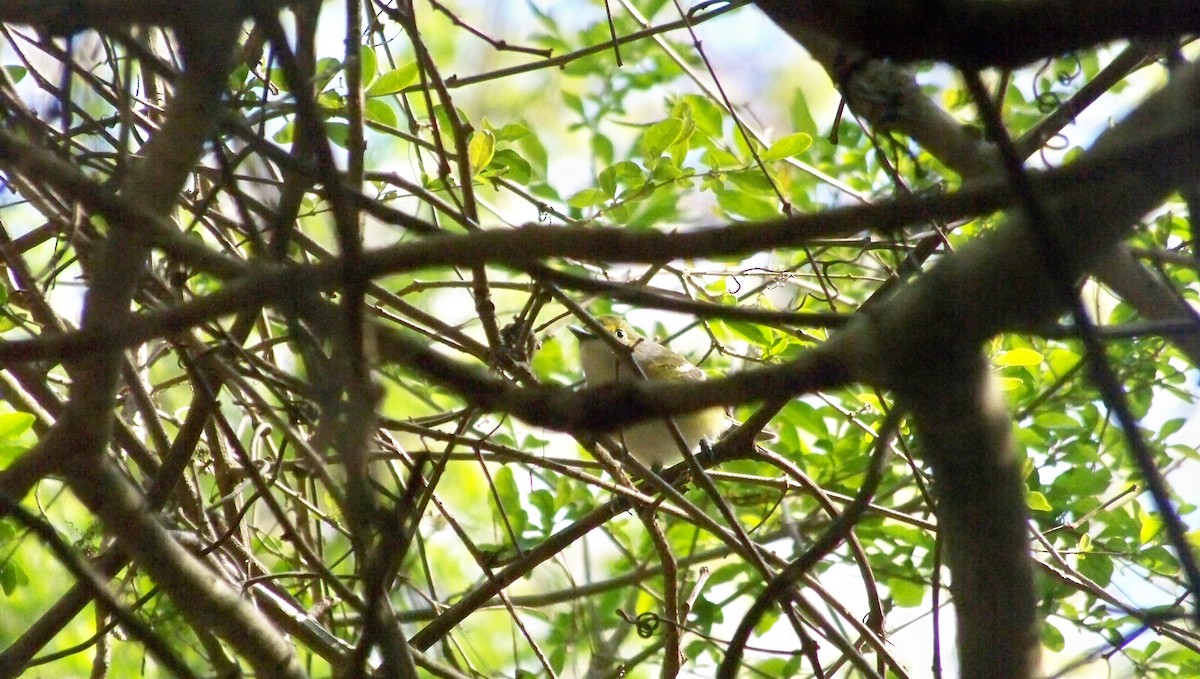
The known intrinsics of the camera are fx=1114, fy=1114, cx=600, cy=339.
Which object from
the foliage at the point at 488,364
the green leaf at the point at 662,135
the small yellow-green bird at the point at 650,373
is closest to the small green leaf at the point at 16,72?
the foliage at the point at 488,364

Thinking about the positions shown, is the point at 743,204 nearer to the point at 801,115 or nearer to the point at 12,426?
the point at 801,115

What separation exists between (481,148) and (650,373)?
3065 mm

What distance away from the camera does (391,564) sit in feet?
4.54

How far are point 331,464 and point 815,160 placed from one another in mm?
2968

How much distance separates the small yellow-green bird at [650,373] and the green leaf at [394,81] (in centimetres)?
191

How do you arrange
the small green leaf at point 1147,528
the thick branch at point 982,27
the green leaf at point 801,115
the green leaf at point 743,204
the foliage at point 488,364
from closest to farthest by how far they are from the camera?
the thick branch at point 982,27 < the foliage at point 488,364 < the small green leaf at point 1147,528 < the green leaf at point 743,204 < the green leaf at point 801,115

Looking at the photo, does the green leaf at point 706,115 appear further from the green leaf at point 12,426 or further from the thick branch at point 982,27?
the thick branch at point 982,27

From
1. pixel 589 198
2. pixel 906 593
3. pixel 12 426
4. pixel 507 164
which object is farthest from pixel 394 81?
pixel 906 593

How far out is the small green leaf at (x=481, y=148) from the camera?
295 cm

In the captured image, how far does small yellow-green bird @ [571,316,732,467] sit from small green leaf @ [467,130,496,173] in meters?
1.79

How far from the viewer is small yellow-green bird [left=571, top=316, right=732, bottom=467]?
5.04 metres

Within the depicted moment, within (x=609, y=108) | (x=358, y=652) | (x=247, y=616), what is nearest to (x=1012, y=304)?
(x=358, y=652)

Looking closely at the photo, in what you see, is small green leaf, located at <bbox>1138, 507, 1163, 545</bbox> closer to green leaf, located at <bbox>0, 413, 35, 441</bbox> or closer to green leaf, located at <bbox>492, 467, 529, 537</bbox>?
green leaf, located at <bbox>492, 467, 529, 537</bbox>

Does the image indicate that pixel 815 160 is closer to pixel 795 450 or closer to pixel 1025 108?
pixel 1025 108
